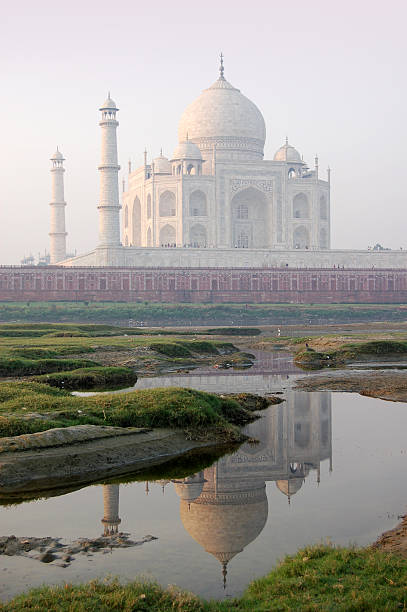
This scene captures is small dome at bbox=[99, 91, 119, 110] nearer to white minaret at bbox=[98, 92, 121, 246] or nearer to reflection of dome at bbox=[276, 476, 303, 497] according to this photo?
white minaret at bbox=[98, 92, 121, 246]

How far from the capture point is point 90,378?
1572 centimetres

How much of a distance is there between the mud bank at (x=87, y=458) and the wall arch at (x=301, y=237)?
200 ft

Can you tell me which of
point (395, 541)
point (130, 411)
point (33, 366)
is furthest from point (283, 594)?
point (33, 366)

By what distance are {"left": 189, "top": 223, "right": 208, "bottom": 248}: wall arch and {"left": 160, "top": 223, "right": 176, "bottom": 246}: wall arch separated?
1.77m

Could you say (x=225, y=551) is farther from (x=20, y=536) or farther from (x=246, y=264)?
(x=246, y=264)

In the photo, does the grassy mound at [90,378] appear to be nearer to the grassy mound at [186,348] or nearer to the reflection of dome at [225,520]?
the grassy mound at [186,348]

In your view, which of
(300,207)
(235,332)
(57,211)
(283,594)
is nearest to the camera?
(283,594)

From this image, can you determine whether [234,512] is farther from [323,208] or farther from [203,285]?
[323,208]

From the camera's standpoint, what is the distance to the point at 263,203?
6988cm

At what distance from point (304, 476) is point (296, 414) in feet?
12.4

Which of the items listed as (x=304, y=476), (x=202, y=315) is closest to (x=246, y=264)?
(x=202, y=315)

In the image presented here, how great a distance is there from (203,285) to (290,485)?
46.5 metres

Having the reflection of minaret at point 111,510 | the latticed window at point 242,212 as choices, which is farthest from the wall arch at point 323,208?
the reflection of minaret at point 111,510

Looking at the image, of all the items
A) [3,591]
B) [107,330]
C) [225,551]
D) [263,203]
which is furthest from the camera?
[263,203]
